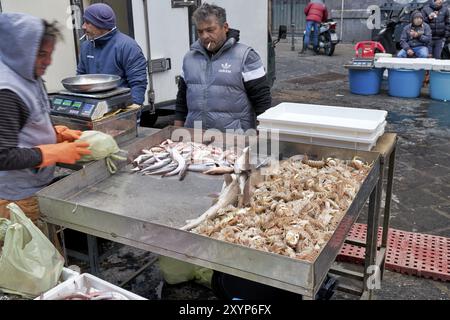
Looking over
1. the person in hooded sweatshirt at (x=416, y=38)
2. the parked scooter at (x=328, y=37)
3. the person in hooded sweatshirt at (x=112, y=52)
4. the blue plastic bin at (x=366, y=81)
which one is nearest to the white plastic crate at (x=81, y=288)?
the person in hooded sweatshirt at (x=112, y=52)

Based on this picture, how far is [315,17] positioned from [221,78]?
12895mm

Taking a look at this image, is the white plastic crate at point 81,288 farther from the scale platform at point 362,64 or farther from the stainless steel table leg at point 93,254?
the scale platform at point 362,64

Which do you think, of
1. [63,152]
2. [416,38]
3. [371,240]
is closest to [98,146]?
[63,152]

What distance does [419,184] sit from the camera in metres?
5.69

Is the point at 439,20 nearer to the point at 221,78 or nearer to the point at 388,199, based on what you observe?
the point at 388,199

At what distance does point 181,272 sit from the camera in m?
3.75

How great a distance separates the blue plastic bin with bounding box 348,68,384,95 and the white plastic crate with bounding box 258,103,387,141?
737 cm

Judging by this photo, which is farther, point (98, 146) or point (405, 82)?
point (405, 82)

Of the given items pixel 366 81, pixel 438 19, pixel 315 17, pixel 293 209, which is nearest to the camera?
pixel 293 209

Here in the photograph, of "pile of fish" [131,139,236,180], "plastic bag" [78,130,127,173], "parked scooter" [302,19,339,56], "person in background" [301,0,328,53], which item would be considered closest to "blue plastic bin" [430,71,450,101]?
"parked scooter" [302,19,339,56]

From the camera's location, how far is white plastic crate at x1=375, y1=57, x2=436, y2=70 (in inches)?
367

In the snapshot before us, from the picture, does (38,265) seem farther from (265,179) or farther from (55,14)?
(55,14)
